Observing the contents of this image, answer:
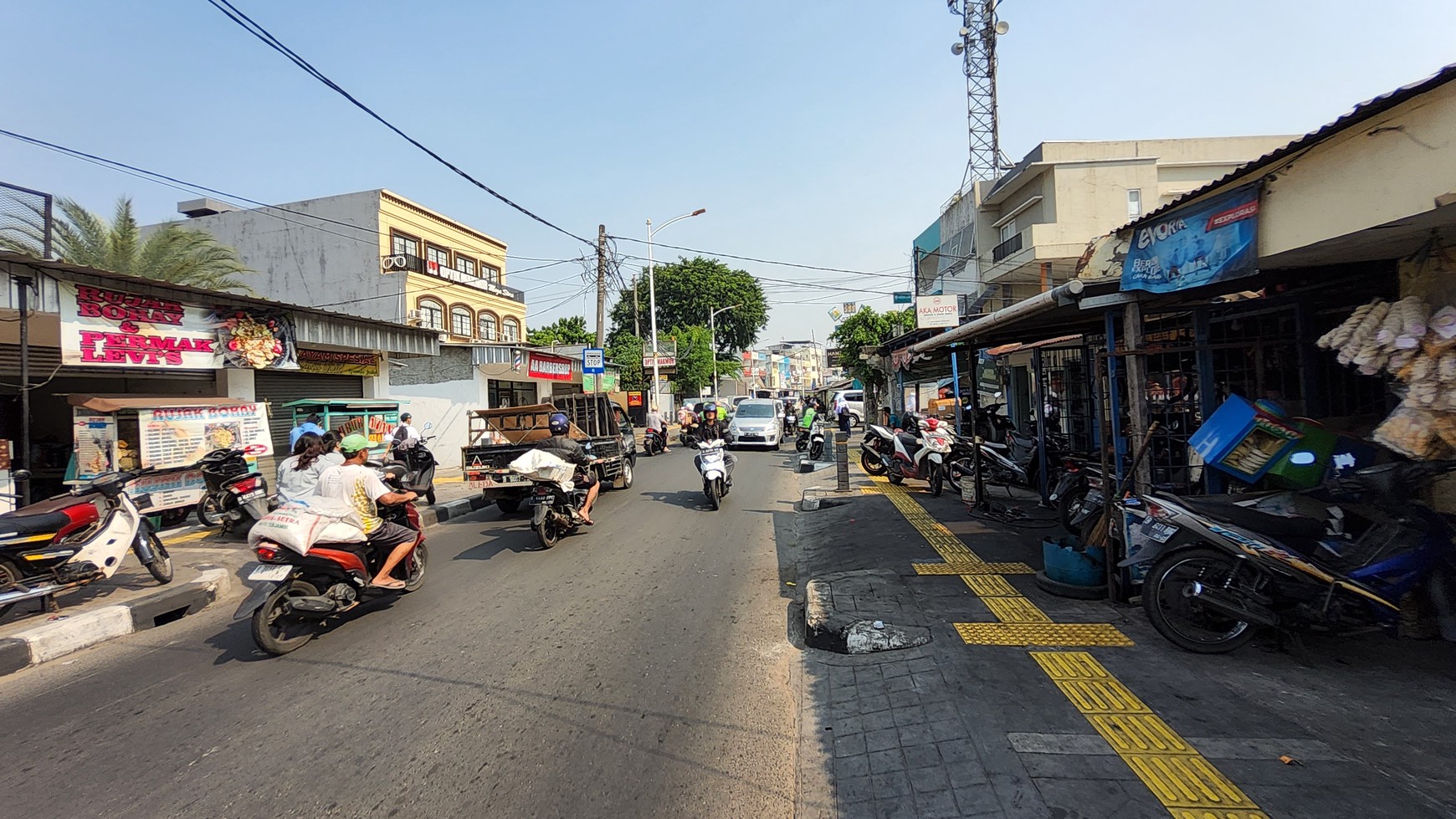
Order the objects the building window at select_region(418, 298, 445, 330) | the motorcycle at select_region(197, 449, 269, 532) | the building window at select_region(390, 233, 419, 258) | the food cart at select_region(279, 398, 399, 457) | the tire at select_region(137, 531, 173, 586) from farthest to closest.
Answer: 1. the building window at select_region(418, 298, 445, 330)
2. the building window at select_region(390, 233, 419, 258)
3. the food cart at select_region(279, 398, 399, 457)
4. the motorcycle at select_region(197, 449, 269, 532)
5. the tire at select_region(137, 531, 173, 586)

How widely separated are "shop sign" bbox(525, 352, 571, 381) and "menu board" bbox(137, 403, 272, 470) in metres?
10.3

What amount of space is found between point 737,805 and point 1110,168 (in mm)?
26707

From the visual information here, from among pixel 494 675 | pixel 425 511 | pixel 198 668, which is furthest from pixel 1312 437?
pixel 425 511

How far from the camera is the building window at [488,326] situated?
1156 inches

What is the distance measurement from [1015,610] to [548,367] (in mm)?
18842

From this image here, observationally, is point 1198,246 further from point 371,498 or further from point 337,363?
point 337,363

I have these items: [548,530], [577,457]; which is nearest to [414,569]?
[548,530]

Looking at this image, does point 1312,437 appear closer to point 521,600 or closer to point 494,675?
point 494,675

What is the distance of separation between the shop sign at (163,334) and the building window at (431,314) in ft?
45.4

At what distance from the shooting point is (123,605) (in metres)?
5.66

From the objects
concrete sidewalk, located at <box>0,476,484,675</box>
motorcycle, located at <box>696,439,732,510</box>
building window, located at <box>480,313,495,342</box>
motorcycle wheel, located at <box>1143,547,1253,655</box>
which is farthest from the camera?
building window, located at <box>480,313,495,342</box>

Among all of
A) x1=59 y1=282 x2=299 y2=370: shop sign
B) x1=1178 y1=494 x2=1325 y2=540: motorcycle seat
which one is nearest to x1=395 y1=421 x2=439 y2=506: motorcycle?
x1=59 y1=282 x2=299 y2=370: shop sign

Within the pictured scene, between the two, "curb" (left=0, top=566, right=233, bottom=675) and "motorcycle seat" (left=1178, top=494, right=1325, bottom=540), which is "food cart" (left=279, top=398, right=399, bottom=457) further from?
"motorcycle seat" (left=1178, top=494, right=1325, bottom=540)

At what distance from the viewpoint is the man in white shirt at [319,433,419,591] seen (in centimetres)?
524
